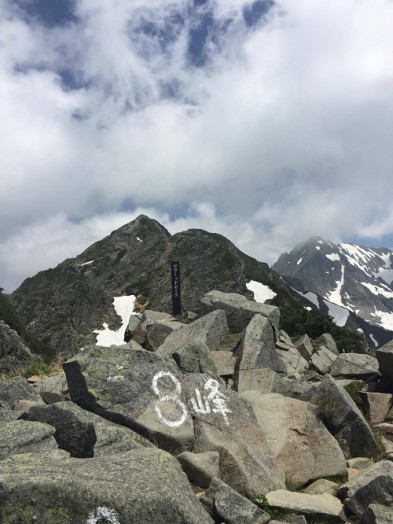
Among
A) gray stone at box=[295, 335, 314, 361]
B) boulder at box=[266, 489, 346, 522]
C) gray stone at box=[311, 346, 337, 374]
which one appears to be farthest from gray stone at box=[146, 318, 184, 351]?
boulder at box=[266, 489, 346, 522]

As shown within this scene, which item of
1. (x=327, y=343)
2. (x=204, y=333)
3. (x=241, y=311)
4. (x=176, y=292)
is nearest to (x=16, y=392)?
(x=204, y=333)

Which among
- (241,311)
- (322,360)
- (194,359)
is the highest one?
(241,311)

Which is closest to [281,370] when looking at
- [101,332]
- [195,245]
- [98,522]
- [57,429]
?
[57,429]

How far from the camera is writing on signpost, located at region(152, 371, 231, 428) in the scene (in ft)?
31.7

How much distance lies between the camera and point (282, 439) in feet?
34.8

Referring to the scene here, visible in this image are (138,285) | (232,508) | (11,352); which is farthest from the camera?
(138,285)

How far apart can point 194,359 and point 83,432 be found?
4936 millimetres

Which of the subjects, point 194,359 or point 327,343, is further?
point 327,343

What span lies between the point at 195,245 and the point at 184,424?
101991 millimetres

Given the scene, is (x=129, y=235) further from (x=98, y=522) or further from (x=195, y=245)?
(x=98, y=522)

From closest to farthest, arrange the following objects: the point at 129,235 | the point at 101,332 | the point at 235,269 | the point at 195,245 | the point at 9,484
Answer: the point at 9,484, the point at 101,332, the point at 235,269, the point at 195,245, the point at 129,235

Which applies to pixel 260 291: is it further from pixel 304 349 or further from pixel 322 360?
pixel 322 360

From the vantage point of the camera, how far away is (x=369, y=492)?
838 centimetres

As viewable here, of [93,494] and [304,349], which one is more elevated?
[304,349]
